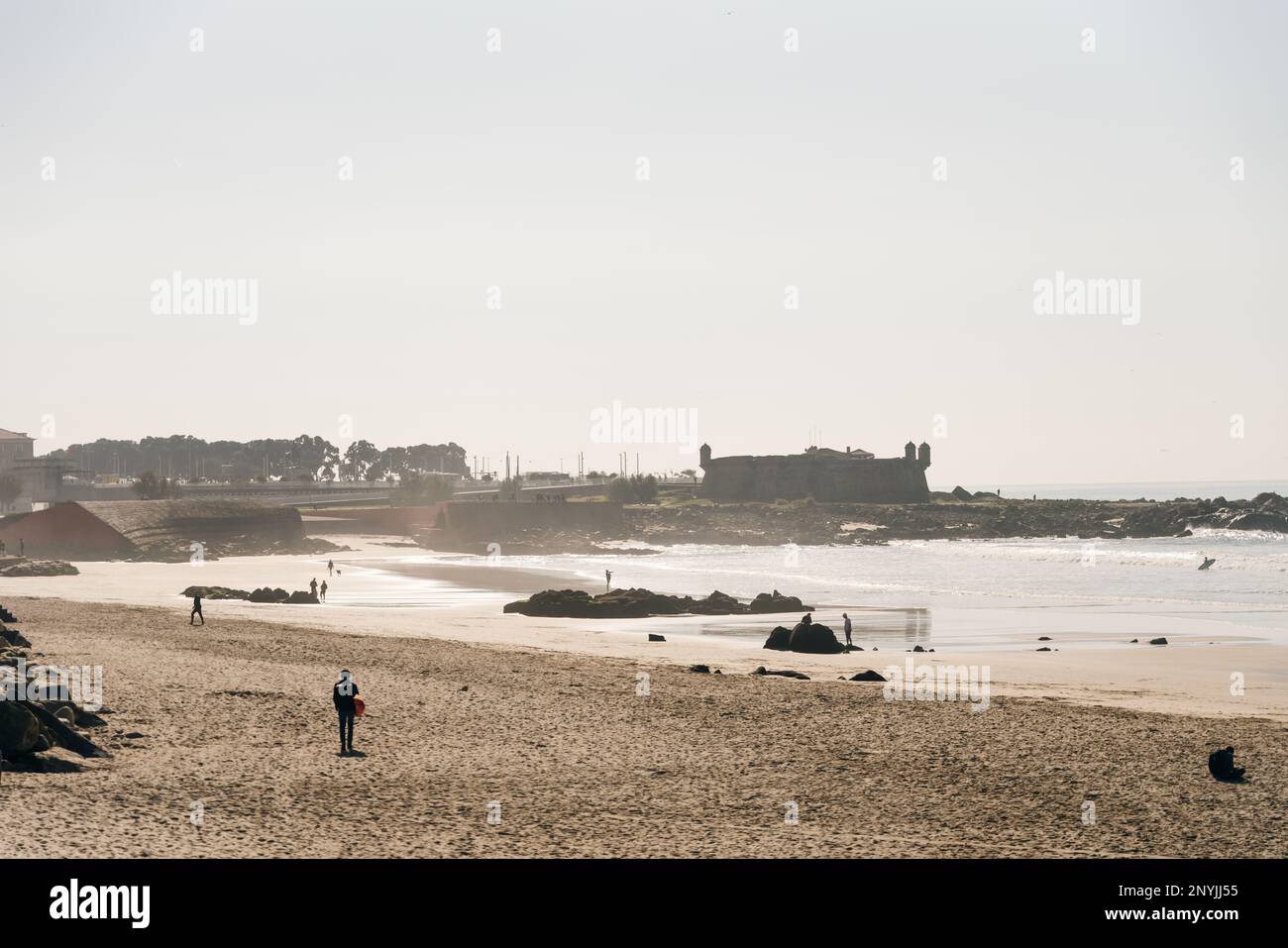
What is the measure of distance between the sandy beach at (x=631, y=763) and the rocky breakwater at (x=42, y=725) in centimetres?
35

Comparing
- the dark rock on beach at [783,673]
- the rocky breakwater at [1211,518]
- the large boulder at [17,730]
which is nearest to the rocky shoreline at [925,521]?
the rocky breakwater at [1211,518]

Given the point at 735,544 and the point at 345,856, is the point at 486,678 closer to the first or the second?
the point at 345,856

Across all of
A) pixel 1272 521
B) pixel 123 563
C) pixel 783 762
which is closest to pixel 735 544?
pixel 1272 521

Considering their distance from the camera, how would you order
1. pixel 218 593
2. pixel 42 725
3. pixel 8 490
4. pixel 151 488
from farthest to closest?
1. pixel 8 490
2. pixel 151 488
3. pixel 218 593
4. pixel 42 725

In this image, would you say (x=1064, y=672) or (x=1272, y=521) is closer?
(x=1064, y=672)

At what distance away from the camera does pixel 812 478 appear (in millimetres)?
169375

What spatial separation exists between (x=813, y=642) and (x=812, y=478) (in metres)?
136

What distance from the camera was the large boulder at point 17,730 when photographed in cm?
1498

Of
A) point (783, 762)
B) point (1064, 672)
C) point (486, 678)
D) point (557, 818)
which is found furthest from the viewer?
point (1064, 672)

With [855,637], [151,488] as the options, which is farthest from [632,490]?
[855,637]

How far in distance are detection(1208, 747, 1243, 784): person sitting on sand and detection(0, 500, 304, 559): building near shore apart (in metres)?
75.4

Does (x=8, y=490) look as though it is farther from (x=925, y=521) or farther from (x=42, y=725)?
(x=42, y=725)
